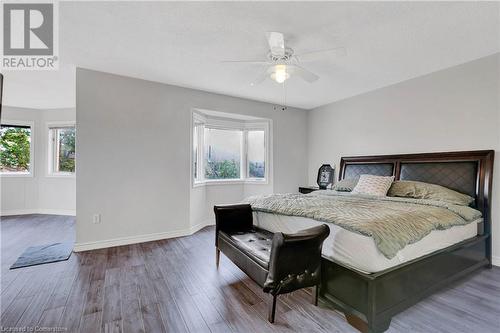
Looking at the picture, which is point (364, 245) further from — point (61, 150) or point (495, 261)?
point (61, 150)

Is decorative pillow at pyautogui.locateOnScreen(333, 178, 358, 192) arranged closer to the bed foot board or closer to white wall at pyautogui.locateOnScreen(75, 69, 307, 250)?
the bed foot board

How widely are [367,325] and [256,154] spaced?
4.05m

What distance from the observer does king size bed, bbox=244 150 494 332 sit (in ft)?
5.59

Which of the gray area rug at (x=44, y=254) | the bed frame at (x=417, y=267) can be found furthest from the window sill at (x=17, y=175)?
the bed frame at (x=417, y=267)

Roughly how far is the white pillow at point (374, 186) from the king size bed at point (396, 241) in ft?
0.91

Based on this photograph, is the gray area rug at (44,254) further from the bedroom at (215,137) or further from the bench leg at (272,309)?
the bench leg at (272,309)

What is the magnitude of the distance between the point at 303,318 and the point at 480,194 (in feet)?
9.22

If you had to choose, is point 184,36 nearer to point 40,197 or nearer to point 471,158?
point 471,158

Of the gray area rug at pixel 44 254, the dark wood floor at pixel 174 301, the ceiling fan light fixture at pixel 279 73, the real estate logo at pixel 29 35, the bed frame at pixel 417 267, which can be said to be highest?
the real estate logo at pixel 29 35

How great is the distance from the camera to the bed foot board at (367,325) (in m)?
1.64

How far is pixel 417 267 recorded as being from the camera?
1.93 meters

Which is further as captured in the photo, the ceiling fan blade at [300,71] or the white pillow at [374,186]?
the white pillow at [374,186]

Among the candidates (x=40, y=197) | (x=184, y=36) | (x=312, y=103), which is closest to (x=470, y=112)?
(x=312, y=103)

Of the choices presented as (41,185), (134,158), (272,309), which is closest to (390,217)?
(272,309)
